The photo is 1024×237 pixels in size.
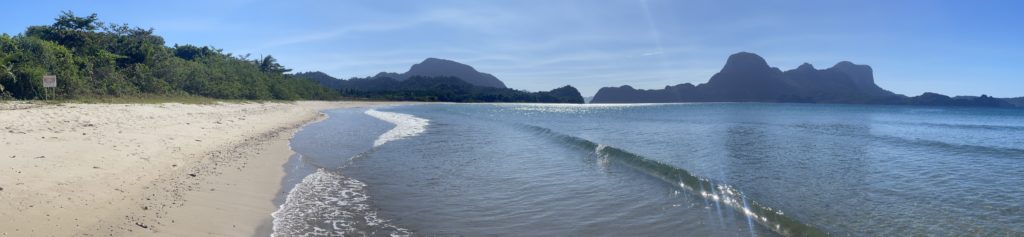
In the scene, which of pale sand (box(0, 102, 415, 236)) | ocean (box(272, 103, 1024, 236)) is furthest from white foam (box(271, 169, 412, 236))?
pale sand (box(0, 102, 415, 236))

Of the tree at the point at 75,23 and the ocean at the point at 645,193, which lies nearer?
the ocean at the point at 645,193

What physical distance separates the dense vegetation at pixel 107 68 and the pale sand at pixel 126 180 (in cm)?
1679

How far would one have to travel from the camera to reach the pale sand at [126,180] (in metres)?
6.69

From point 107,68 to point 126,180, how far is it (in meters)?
39.3

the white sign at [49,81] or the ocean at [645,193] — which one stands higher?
the white sign at [49,81]

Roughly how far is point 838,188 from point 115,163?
1664 centimetres

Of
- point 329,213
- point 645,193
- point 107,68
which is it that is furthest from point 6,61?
point 645,193

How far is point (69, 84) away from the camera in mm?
31312

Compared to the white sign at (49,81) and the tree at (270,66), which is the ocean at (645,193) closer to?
the white sign at (49,81)

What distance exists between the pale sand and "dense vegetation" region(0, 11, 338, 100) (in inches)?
661

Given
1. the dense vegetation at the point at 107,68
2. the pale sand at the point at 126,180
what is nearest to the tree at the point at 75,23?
the dense vegetation at the point at 107,68

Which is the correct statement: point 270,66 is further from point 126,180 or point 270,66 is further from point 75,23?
point 126,180

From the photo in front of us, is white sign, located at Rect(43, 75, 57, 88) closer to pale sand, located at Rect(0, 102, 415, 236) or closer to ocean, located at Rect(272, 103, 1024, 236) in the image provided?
pale sand, located at Rect(0, 102, 415, 236)

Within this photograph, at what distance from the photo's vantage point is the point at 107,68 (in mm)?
39344
